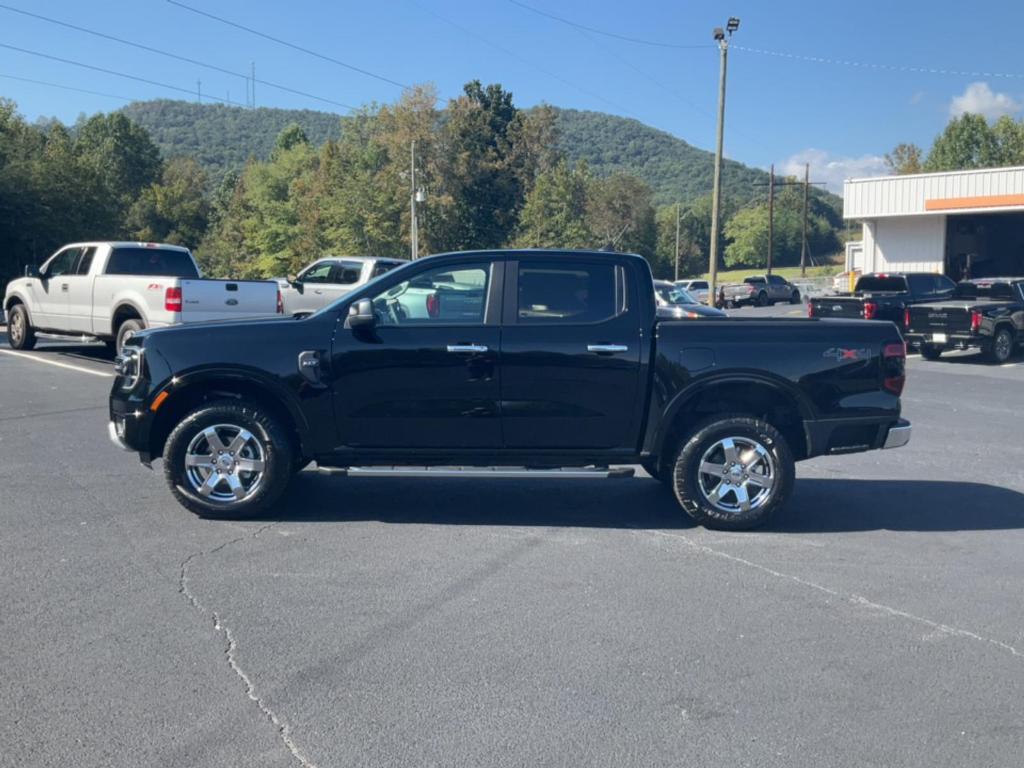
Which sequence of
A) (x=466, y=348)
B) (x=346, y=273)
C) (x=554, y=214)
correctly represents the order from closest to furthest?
(x=466, y=348) < (x=346, y=273) < (x=554, y=214)

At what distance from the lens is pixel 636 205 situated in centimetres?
10038

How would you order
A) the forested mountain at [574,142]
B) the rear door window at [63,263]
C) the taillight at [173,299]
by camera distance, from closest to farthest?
the taillight at [173,299], the rear door window at [63,263], the forested mountain at [574,142]

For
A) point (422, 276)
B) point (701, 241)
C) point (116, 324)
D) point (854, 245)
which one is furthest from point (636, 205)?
point (422, 276)

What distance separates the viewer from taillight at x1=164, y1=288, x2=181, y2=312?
49.6 feet

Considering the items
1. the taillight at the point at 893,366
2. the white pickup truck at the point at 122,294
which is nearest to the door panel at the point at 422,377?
the taillight at the point at 893,366

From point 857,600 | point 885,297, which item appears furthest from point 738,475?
point 885,297

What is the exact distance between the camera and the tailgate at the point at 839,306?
75.6 ft

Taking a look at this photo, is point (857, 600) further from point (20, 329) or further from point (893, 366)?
point (20, 329)

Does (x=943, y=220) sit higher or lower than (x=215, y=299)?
higher

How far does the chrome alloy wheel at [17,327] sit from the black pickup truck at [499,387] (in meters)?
13.1

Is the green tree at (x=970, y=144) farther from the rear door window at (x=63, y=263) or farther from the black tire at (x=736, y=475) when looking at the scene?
the black tire at (x=736, y=475)

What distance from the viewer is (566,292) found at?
7473mm

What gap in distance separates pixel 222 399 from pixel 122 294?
9.50 m

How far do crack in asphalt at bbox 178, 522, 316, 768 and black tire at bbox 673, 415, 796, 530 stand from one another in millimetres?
2975
